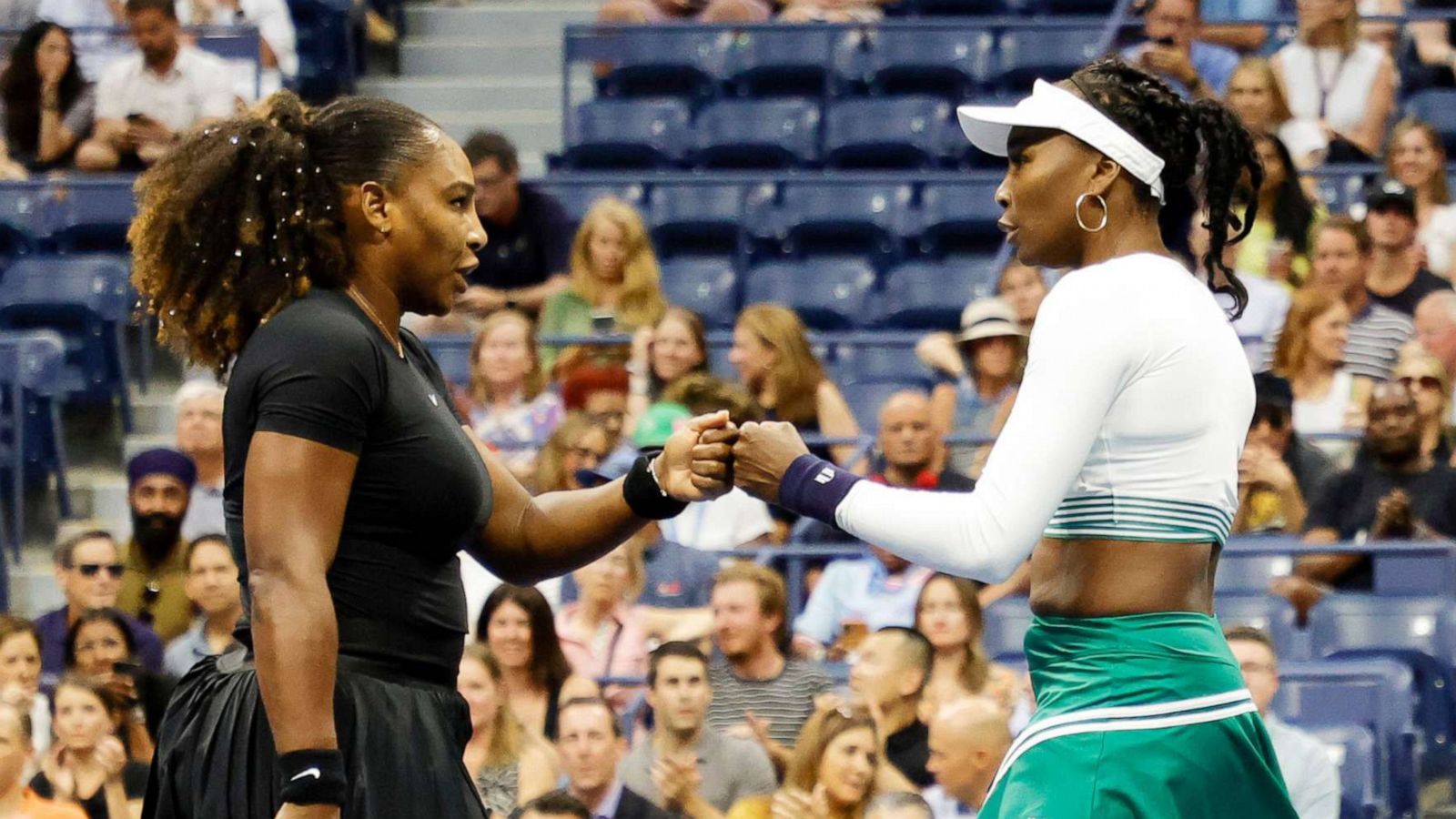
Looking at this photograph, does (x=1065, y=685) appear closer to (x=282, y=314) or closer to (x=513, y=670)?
(x=282, y=314)

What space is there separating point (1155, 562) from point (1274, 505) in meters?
4.07

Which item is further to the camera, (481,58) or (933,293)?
(481,58)

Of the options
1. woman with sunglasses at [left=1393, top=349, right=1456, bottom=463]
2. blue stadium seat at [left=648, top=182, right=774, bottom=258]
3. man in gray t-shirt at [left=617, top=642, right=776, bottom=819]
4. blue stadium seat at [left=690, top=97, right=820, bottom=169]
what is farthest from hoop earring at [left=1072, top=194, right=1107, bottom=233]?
blue stadium seat at [left=690, top=97, right=820, bottom=169]

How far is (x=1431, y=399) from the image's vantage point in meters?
6.91

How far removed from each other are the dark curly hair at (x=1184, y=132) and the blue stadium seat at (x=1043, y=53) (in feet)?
21.4

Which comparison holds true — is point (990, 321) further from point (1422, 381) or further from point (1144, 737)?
point (1144, 737)

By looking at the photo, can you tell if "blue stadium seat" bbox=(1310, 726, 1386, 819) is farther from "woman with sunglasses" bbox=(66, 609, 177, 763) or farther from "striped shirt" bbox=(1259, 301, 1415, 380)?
"woman with sunglasses" bbox=(66, 609, 177, 763)

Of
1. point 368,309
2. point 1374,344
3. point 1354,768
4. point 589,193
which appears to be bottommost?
point 1354,768

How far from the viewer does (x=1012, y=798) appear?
9.90 ft

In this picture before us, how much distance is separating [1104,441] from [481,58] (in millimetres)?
8750

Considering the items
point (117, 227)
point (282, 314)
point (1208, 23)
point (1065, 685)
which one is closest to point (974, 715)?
point (1065, 685)

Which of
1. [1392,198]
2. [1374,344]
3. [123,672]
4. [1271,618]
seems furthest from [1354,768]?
[123,672]

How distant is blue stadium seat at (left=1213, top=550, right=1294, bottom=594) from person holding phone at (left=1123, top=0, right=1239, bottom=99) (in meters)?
2.24

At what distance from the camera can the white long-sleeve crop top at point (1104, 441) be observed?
9.57ft
